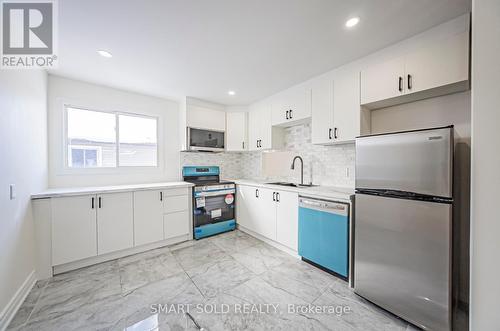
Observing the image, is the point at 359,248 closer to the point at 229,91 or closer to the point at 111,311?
the point at 111,311

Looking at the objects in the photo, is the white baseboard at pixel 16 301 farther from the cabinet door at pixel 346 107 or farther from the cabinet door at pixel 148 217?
the cabinet door at pixel 346 107

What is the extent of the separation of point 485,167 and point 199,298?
2.36m

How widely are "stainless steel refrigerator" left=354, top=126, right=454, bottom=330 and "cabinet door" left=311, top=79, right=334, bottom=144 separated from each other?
665 millimetres

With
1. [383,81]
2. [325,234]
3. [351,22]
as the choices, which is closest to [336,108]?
[383,81]

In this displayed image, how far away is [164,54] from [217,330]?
2.72m

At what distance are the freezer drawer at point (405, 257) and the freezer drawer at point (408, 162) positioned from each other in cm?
13

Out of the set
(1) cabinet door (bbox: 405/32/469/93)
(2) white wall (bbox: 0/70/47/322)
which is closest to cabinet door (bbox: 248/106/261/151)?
(1) cabinet door (bbox: 405/32/469/93)

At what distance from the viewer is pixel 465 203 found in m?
1.65

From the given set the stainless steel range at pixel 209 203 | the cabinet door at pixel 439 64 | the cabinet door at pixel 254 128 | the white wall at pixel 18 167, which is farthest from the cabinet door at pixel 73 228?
the cabinet door at pixel 439 64

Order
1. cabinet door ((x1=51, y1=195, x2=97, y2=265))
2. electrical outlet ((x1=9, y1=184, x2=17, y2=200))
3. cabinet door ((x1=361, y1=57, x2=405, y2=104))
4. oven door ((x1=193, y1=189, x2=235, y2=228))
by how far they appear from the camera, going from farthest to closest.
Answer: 1. oven door ((x1=193, y1=189, x2=235, y2=228))
2. cabinet door ((x1=51, y1=195, x2=97, y2=265))
3. cabinet door ((x1=361, y1=57, x2=405, y2=104))
4. electrical outlet ((x1=9, y1=184, x2=17, y2=200))

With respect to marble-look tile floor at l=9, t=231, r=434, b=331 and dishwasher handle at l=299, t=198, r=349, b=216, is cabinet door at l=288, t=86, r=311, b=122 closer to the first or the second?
dishwasher handle at l=299, t=198, r=349, b=216

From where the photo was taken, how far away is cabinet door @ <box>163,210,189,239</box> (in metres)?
2.95

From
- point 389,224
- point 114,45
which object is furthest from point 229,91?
point 389,224

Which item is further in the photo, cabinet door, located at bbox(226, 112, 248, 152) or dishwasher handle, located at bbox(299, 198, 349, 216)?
cabinet door, located at bbox(226, 112, 248, 152)
